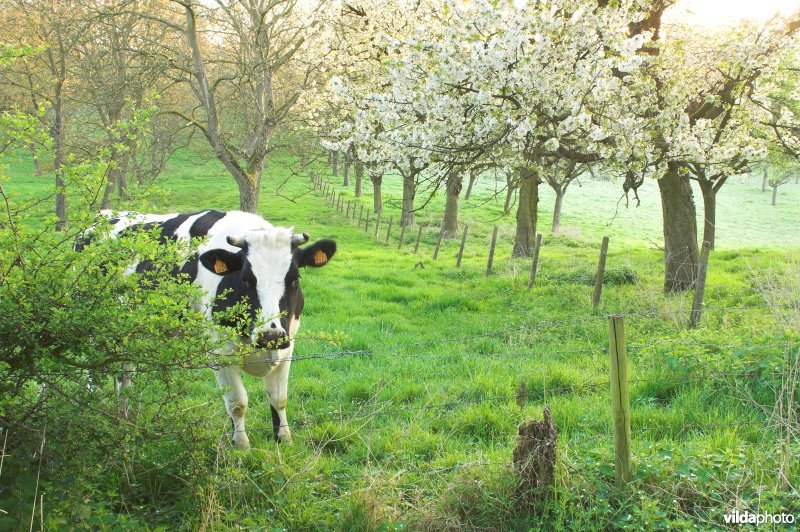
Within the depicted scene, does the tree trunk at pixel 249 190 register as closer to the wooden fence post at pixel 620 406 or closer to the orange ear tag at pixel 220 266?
the orange ear tag at pixel 220 266

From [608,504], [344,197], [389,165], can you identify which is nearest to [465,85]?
[389,165]

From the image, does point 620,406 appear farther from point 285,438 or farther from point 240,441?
point 240,441

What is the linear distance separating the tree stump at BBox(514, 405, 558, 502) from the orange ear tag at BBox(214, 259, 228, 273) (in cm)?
318

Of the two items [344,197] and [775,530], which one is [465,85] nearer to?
[775,530]

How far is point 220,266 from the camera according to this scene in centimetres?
554

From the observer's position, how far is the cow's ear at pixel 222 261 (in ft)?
17.6

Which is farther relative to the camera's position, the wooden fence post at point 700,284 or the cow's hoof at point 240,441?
the wooden fence post at point 700,284

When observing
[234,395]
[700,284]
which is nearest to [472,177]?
[700,284]

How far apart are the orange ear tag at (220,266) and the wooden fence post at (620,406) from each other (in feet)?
11.5

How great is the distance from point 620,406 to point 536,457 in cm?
65

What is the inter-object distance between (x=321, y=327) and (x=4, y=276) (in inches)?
282

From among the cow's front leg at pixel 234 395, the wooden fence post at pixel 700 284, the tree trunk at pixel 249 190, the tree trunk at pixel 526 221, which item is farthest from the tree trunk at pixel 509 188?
the tree trunk at pixel 249 190

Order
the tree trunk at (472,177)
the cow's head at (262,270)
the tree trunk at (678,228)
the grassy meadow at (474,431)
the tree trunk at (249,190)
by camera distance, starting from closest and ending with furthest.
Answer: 1. the grassy meadow at (474,431)
2. the cow's head at (262,270)
3. the tree trunk at (678,228)
4. the tree trunk at (472,177)
5. the tree trunk at (249,190)

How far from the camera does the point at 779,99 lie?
704 inches
